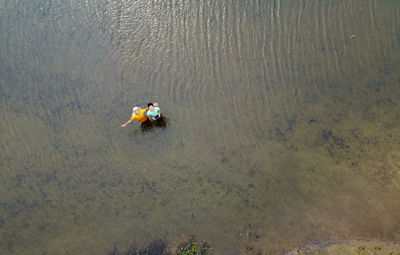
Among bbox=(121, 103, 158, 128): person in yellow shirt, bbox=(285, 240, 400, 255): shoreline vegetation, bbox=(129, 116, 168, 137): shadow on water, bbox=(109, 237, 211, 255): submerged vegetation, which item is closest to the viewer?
bbox=(285, 240, 400, 255): shoreline vegetation

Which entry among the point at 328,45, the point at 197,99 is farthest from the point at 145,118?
the point at 328,45

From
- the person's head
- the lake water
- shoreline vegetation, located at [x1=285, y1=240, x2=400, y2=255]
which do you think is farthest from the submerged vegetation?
the person's head

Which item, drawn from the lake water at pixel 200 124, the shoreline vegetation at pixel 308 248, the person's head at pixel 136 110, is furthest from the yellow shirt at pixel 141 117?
the shoreline vegetation at pixel 308 248

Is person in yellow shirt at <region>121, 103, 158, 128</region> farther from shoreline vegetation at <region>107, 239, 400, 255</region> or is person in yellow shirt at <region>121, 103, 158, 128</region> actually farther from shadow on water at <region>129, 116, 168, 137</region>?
shoreline vegetation at <region>107, 239, 400, 255</region>

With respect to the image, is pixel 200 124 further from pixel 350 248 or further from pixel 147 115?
pixel 350 248

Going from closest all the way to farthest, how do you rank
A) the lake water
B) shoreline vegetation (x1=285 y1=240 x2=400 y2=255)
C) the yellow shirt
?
shoreline vegetation (x1=285 y1=240 x2=400 y2=255), the lake water, the yellow shirt

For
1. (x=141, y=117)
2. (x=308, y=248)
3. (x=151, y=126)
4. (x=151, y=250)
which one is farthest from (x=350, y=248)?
(x=141, y=117)

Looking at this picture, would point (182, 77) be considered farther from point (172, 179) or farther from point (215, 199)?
point (215, 199)
